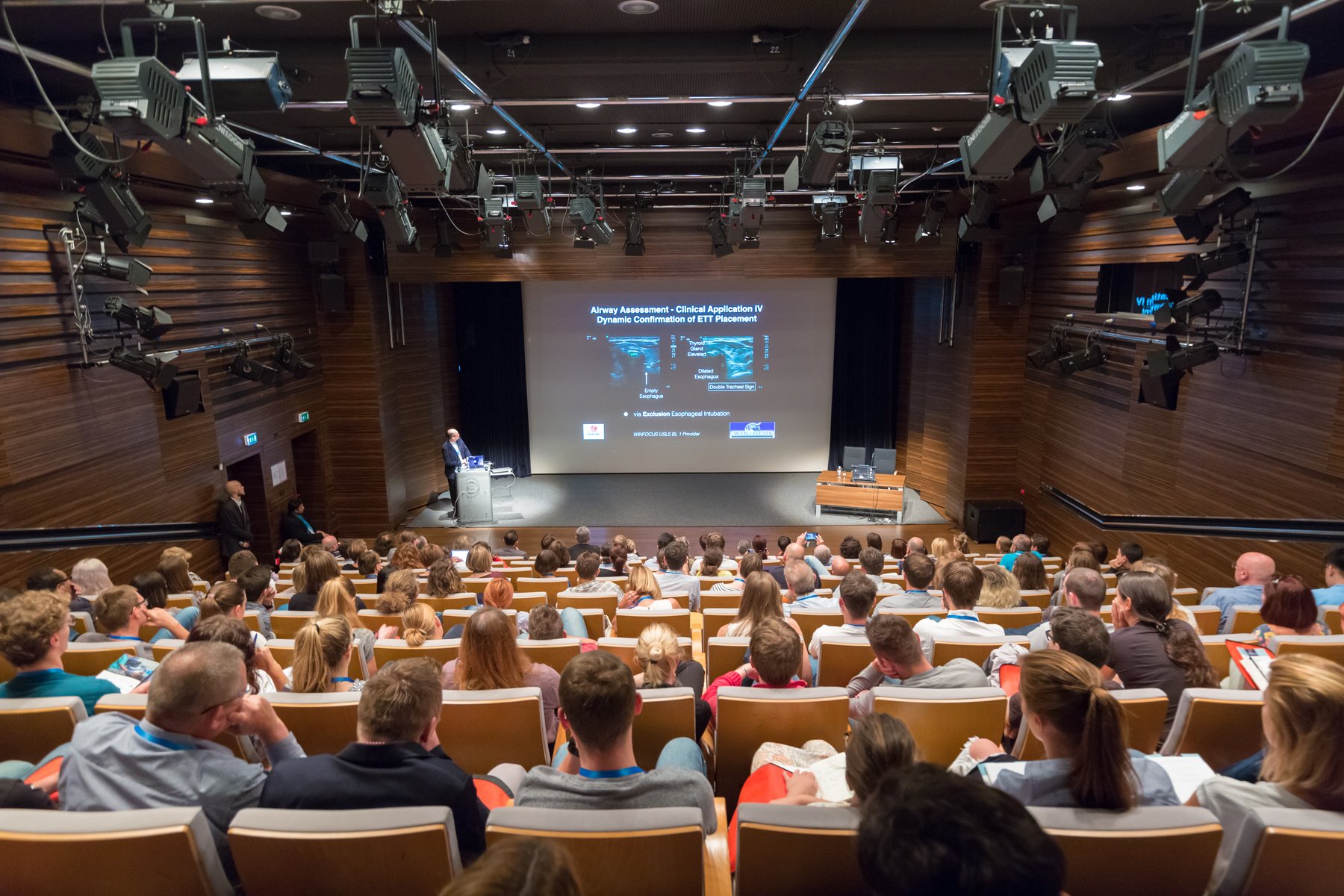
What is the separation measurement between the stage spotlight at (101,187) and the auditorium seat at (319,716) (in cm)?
426

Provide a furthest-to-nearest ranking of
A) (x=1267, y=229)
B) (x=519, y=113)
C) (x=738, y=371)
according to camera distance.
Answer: (x=738, y=371), (x=519, y=113), (x=1267, y=229)

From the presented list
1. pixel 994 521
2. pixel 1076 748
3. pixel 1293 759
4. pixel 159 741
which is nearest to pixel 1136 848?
pixel 1076 748

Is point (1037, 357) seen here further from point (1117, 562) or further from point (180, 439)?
point (180, 439)

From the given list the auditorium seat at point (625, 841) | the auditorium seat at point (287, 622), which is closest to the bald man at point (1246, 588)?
the auditorium seat at point (625, 841)

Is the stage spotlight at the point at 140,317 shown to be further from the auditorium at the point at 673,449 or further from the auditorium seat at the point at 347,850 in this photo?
the auditorium seat at the point at 347,850

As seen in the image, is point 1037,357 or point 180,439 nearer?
point 180,439

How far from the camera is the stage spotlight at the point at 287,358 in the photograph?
31.2 ft

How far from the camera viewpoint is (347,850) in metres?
1.75

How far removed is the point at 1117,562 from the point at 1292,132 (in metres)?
3.50

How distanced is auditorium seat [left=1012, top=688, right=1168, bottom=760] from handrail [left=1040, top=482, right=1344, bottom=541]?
3984mm

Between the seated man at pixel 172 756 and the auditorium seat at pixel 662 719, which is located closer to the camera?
the seated man at pixel 172 756

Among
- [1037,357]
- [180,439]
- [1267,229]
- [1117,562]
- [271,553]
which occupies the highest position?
[1267,229]

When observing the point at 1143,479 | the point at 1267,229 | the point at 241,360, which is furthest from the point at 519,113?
the point at 1143,479

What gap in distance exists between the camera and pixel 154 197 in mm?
7469
